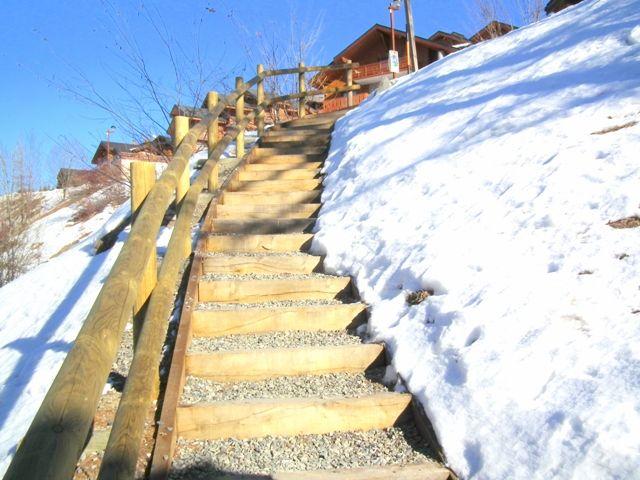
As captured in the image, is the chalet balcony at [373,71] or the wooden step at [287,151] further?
the chalet balcony at [373,71]

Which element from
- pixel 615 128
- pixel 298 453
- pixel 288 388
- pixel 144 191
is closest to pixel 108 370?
pixel 298 453

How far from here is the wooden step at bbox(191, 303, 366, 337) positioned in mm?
3184

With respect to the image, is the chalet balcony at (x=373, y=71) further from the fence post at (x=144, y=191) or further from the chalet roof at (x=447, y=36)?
the fence post at (x=144, y=191)

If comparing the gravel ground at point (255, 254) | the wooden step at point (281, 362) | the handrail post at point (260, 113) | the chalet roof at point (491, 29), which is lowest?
the wooden step at point (281, 362)

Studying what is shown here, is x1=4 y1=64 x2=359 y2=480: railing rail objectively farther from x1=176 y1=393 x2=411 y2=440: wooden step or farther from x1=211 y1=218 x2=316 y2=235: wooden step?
x1=211 y1=218 x2=316 y2=235: wooden step

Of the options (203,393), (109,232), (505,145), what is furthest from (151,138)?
(203,393)

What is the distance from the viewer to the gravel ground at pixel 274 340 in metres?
3.00

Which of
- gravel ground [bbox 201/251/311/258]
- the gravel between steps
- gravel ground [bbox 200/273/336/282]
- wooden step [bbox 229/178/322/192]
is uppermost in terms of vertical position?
wooden step [bbox 229/178/322/192]

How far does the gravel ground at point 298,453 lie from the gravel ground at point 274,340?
72 cm

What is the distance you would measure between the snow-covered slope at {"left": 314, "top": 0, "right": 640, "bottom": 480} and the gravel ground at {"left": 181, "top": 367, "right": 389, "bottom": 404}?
0.78 ft

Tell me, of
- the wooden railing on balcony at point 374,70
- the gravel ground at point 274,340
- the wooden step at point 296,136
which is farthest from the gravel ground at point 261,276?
the wooden railing on balcony at point 374,70

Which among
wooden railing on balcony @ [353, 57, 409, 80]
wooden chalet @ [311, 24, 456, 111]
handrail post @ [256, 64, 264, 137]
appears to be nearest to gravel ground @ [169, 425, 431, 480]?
handrail post @ [256, 64, 264, 137]

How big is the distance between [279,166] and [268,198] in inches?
44.0

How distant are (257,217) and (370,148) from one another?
177 cm
